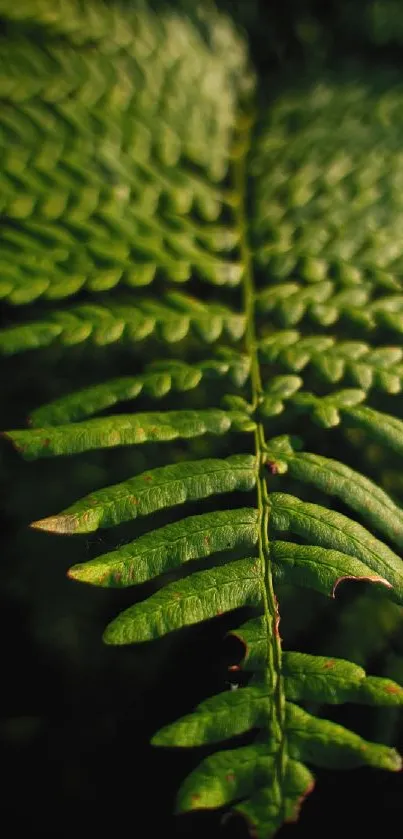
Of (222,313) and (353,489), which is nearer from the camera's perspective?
(353,489)

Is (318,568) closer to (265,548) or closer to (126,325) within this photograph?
(265,548)

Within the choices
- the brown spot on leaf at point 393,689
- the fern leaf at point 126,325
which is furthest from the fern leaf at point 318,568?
the fern leaf at point 126,325

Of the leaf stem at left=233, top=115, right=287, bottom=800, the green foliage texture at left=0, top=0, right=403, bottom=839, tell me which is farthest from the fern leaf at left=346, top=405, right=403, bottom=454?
the leaf stem at left=233, top=115, right=287, bottom=800

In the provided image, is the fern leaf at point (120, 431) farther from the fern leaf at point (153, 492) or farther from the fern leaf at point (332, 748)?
the fern leaf at point (332, 748)

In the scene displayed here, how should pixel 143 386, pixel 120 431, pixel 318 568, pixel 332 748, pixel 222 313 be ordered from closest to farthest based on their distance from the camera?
pixel 332 748, pixel 318 568, pixel 120 431, pixel 143 386, pixel 222 313

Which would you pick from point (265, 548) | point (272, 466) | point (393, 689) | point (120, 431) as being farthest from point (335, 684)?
point (120, 431)

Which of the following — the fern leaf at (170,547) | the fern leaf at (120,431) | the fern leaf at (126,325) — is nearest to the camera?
the fern leaf at (170,547)

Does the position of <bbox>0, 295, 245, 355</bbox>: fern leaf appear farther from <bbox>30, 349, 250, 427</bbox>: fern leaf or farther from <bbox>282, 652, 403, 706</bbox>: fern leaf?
<bbox>282, 652, 403, 706</bbox>: fern leaf
